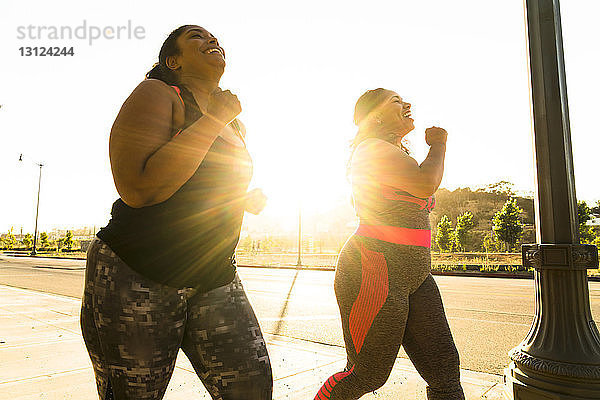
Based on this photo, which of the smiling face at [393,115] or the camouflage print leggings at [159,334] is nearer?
the camouflage print leggings at [159,334]

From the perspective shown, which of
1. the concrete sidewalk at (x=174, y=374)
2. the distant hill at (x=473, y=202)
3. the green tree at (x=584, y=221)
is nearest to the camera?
the concrete sidewalk at (x=174, y=374)

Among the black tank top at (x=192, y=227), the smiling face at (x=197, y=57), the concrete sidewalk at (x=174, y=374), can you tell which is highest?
the smiling face at (x=197, y=57)

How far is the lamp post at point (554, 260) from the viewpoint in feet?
7.64

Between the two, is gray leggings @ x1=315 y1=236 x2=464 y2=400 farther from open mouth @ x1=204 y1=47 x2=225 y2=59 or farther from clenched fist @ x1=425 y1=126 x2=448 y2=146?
open mouth @ x1=204 y1=47 x2=225 y2=59

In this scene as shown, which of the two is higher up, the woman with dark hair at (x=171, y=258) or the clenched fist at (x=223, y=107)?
the clenched fist at (x=223, y=107)

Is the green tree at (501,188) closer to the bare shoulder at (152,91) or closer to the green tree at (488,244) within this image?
the green tree at (488,244)

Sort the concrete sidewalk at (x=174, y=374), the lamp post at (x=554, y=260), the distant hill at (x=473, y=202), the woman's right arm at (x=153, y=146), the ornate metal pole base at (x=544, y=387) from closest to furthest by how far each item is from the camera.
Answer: the woman's right arm at (x=153, y=146) → the ornate metal pole base at (x=544, y=387) → the lamp post at (x=554, y=260) → the concrete sidewalk at (x=174, y=374) → the distant hill at (x=473, y=202)

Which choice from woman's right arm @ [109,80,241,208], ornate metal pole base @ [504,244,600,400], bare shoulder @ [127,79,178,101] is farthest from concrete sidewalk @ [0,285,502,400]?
bare shoulder @ [127,79,178,101]

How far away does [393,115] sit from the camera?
210 cm

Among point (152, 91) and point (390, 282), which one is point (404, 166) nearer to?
point (390, 282)

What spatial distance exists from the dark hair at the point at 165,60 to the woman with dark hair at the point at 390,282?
95 cm

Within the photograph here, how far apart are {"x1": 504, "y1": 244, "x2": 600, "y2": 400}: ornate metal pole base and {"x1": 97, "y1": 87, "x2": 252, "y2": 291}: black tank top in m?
2.01

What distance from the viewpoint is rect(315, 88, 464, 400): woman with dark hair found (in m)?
1.81

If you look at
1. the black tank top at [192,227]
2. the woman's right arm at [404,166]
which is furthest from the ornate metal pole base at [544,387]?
the black tank top at [192,227]
